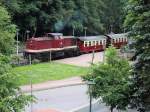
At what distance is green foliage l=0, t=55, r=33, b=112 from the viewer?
18.1 meters

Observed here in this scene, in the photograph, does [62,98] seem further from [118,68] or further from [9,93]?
[9,93]

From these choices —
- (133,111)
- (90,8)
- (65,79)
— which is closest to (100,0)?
(90,8)

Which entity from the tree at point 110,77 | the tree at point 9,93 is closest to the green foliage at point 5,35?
the tree at point 110,77

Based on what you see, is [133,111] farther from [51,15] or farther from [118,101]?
[51,15]

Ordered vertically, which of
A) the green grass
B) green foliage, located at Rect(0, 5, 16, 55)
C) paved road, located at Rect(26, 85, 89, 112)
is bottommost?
paved road, located at Rect(26, 85, 89, 112)

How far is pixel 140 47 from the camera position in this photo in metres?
25.2

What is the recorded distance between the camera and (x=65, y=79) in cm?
4956

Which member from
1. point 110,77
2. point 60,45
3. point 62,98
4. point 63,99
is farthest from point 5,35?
point 60,45

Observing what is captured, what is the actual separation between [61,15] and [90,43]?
633 centimetres

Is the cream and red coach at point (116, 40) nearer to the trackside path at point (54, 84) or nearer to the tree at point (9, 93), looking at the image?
the trackside path at point (54, 84)

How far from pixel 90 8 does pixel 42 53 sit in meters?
23.5

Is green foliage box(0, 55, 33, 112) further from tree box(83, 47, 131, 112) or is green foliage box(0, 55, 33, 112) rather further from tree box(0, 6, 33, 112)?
tree box(83, 47, 131, 112)

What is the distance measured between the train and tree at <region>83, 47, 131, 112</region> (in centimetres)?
2218

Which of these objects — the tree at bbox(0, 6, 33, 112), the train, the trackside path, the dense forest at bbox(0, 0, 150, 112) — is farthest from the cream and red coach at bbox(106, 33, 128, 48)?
the tree at bbox(0, 6, 33, 112)
